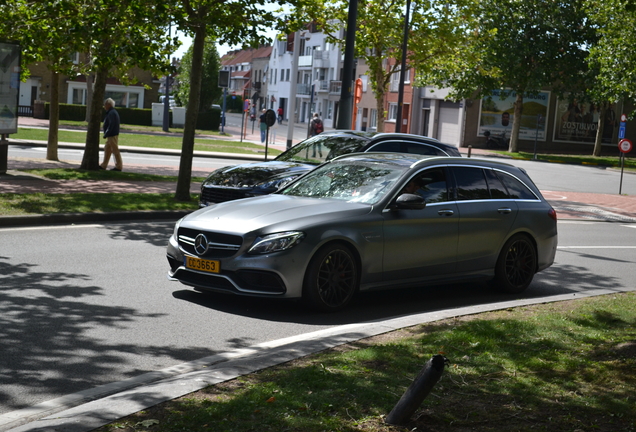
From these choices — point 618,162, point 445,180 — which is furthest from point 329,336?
point 618,162

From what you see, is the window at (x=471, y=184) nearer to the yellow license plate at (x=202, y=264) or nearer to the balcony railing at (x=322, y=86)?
the yellow license plate at (x=202, y=264)

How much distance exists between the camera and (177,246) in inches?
335

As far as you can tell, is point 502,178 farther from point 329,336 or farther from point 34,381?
point 34,381

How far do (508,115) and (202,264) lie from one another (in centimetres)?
5581

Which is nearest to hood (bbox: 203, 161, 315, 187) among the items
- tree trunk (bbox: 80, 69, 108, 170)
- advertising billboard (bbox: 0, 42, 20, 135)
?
advertising billboard (bbox: 0, 42, 20, 135)

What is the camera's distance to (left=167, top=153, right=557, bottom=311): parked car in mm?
7961

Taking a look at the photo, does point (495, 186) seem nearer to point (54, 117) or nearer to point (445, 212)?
point (445, 212)

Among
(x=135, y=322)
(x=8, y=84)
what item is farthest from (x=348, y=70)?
(x=135, y=322)

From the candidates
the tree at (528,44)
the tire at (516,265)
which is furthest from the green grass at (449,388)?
the tree at (528,44)

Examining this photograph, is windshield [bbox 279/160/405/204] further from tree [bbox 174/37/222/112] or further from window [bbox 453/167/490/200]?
tree [bbox 174/37/222/112]

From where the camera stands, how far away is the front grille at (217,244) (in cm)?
802

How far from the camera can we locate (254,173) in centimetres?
1339

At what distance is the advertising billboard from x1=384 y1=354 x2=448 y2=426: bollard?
15.3 metres

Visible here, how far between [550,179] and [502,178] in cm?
2340
